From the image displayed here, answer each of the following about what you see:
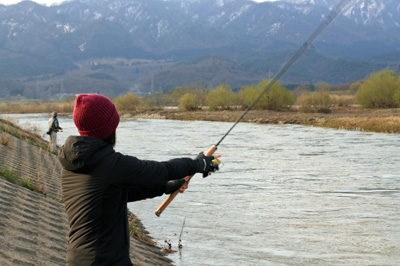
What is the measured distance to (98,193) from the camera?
117 inches

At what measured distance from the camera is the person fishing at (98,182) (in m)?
2.97

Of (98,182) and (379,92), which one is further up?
(379,92)

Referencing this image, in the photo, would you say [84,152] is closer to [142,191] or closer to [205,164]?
[142,191]

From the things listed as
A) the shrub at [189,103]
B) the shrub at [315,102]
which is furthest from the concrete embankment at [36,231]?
the shrub at [189,103]

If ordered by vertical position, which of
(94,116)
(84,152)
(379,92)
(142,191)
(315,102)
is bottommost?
(315,102)

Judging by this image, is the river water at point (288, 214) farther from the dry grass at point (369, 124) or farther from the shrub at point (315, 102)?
the shrub at point (315, 102)

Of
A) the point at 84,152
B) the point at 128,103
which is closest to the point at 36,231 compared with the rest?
the point at 84,152

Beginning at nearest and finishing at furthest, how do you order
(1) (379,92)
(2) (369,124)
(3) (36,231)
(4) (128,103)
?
(3) (36,231) → (2) (369,124) → (1) (379,92) → (4) (128,103)

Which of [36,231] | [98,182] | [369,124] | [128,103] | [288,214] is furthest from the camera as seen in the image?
[128,103]

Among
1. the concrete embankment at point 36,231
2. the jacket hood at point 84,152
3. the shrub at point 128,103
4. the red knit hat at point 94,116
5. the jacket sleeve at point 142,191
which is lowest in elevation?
the shrub at point 128,103

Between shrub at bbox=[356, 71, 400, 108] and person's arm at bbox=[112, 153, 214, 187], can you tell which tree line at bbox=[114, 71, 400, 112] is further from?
person's arm at bbox=[112, 153, 214, 187]

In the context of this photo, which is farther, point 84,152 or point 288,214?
point 288,214

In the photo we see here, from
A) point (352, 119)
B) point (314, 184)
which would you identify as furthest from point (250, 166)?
point (352, 119)

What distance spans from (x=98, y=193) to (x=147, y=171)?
321 mm
